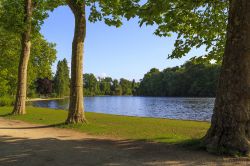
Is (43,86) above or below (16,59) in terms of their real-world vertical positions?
below

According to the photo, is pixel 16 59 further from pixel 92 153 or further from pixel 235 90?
pixel 235 90

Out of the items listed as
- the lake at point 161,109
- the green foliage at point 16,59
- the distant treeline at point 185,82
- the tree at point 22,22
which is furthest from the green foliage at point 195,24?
the distant treeline at point 185,82

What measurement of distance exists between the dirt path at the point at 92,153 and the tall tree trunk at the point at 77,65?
4091 mm

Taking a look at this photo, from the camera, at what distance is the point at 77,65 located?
56.0 ft

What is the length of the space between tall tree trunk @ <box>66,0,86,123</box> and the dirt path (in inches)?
161

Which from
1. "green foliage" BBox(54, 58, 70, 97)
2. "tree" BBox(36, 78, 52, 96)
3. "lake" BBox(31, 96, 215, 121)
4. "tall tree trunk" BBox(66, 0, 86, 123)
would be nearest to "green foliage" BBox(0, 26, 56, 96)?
"lake" BBox(31, 96, 215, 121)

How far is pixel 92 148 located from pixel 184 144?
2770 mm

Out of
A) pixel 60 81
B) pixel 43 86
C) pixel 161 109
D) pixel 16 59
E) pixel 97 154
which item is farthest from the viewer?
pixel 60 81

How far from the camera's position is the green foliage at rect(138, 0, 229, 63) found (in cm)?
1246

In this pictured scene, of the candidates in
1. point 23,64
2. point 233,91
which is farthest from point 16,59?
point 233,91

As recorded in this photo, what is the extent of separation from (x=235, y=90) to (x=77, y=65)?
9.04m

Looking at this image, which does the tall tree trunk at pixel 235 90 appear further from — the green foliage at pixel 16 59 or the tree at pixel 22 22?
the green foliage at pixel 16 59

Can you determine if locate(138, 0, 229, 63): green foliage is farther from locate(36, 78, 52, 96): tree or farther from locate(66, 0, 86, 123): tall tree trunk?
locate(36, 78, 52, 96): tree

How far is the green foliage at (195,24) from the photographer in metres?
12.5
